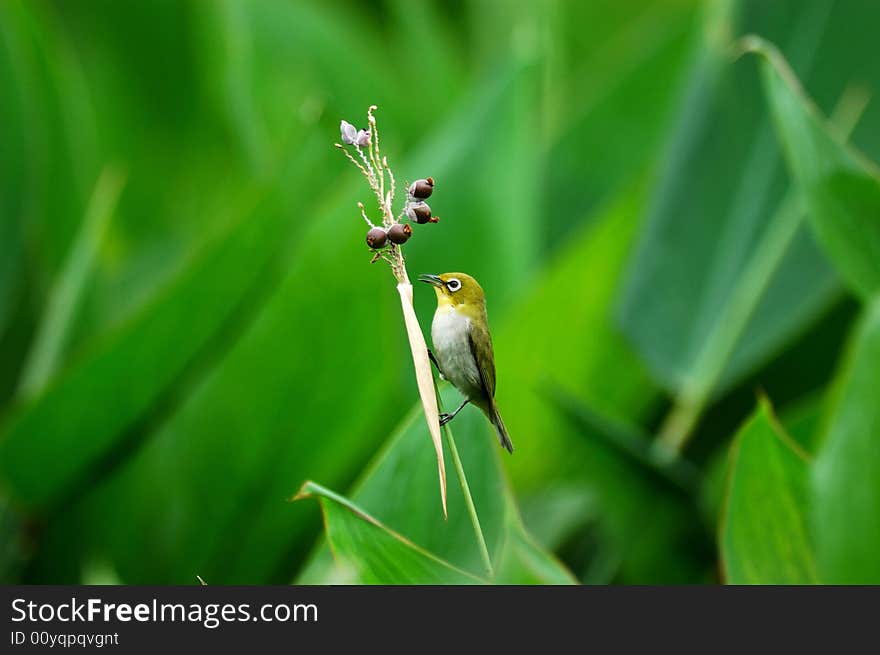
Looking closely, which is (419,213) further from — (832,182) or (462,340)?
(832,182)

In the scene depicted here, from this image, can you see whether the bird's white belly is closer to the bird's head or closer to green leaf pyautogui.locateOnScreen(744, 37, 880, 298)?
the bird's head

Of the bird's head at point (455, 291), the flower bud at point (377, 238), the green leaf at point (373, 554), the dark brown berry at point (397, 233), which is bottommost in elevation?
the green leaf at point (373, 554)

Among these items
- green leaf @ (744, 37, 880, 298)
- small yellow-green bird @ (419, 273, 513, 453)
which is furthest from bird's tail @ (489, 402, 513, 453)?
green leaf @ (744, 37, 880, 298)

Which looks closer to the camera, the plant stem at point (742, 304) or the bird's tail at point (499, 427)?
the bird's tail at point (499, 427)

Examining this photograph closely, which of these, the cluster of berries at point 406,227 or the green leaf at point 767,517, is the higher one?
the cluster of berries at point 406,227

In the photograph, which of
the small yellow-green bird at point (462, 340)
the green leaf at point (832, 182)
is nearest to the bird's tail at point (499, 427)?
the small yellow-green bird at point (462, 340)

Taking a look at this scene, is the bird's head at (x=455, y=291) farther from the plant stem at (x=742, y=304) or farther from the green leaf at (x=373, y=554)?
the plant stem at (x=742, y=304)

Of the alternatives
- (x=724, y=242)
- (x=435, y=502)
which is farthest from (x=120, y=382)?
(x=724, y=242)
